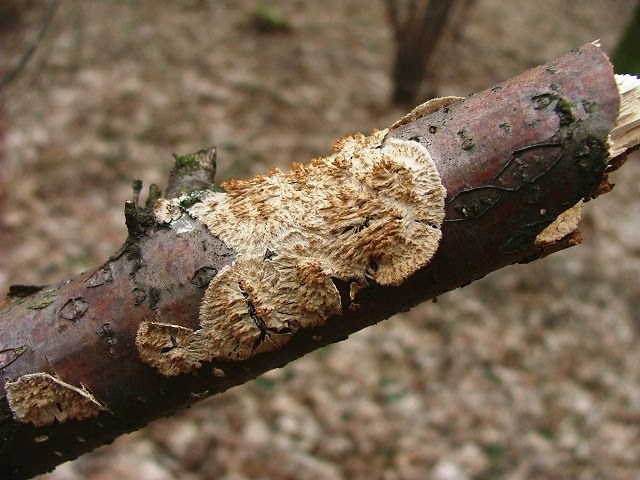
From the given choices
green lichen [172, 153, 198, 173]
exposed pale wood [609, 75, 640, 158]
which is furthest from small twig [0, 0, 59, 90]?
exposed pale wood [609, 75, 640, 158]

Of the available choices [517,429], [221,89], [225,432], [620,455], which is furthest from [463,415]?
[221,89]

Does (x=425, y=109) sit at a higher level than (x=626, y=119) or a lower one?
higher

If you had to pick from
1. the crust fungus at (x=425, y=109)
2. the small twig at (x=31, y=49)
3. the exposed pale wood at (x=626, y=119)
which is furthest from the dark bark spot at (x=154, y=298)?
the small twig at (x=31, y=49)

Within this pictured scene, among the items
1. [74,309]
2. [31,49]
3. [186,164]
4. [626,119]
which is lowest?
[626,119]

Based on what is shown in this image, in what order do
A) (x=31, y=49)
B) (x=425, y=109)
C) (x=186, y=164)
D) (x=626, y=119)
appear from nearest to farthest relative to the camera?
(x=626, y=119)
(x=425, y=109)
(x=186, y=164)
(x=31, y=49)

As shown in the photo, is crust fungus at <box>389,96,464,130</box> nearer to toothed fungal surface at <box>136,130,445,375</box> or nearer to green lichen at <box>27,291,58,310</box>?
toothed fungal surface at <box>136,130,445,375</box>

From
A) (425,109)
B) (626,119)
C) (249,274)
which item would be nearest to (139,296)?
(249,274)

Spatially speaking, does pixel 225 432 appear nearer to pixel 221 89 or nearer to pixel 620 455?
pixel 620 455

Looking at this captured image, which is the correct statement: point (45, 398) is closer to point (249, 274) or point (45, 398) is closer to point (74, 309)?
point (74, 309)
